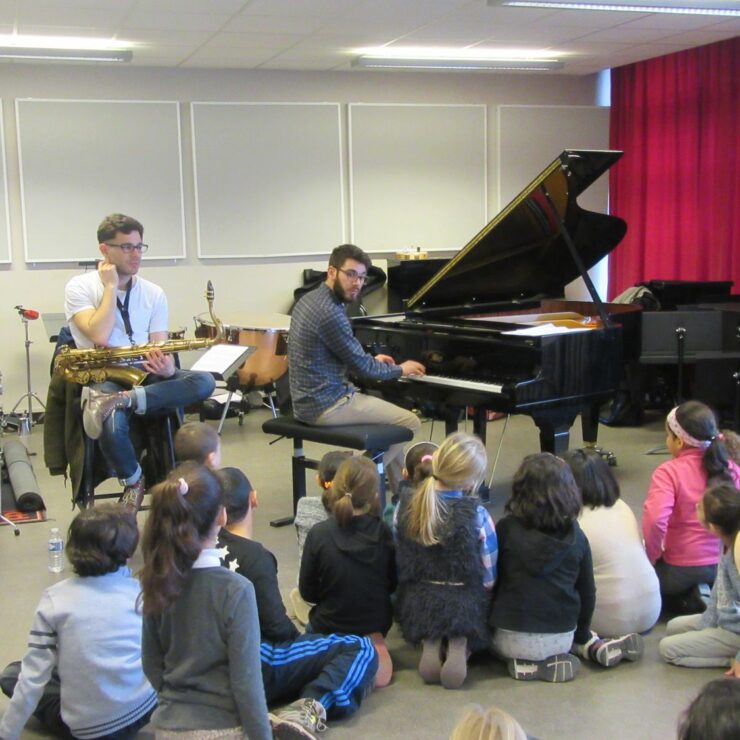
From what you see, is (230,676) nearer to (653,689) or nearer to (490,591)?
(490,591)

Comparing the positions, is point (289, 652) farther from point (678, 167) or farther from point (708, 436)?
point (678, 167)

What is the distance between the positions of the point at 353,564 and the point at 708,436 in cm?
141

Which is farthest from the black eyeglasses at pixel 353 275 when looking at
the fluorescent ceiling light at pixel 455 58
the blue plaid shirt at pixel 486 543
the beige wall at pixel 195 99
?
the beige wall at pixel 195 99

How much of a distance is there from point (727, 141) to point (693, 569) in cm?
503

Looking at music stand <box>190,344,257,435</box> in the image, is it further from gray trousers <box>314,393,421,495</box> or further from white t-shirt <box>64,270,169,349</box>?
gray trousers <box>314,393,421,495</box>

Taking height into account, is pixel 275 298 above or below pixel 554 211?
below

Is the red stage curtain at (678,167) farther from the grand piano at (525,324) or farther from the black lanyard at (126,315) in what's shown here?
the black lanyard at (126,315)

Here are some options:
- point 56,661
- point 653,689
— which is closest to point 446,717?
point 653,689

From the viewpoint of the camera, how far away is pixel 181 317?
26.1 ft

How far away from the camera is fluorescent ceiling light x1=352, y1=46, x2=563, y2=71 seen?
291 inches

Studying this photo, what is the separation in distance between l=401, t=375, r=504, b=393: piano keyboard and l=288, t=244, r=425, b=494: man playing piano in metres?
0.26

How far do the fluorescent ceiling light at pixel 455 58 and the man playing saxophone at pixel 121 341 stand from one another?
364cm

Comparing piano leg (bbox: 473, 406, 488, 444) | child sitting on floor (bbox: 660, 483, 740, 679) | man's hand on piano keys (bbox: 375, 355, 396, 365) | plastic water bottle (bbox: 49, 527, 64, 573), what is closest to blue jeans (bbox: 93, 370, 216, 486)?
plastic water bottle (bbox: 49, 527, 64, 573)

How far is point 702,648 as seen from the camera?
321 centimetres
